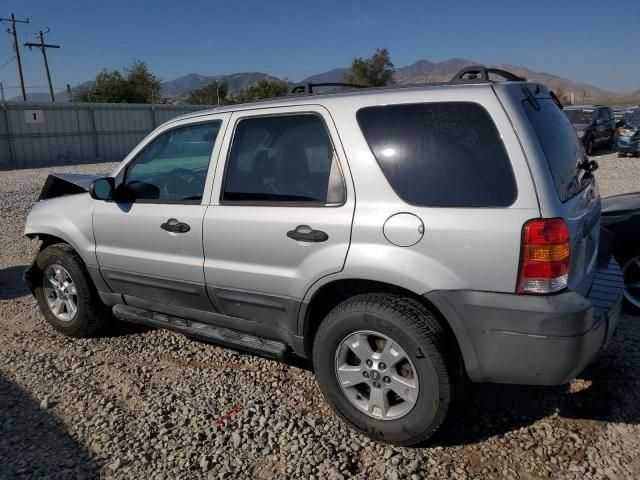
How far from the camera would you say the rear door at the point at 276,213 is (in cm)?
286

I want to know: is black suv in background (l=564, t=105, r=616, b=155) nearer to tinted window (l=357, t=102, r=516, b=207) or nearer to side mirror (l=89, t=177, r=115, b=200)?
tinted window (l=357, t=102, r=516, b=207)

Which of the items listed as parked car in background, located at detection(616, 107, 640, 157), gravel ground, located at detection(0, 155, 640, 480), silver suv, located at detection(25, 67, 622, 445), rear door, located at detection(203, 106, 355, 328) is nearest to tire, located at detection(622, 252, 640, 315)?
gravel ground, located at detection(0, 155, 640, 480)

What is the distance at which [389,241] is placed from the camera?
2639 millimetres

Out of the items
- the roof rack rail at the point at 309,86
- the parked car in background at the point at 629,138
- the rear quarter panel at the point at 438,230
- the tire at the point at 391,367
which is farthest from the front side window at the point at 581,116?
the tire at the point at 391,367

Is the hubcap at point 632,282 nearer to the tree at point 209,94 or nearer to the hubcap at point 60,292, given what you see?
the hubcap at point 60,292

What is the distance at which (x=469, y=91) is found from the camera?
8.48ft

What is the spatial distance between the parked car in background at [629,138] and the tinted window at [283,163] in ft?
56.8

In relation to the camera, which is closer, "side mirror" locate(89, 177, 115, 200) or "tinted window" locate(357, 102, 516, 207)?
"tinted window" locate(357, 102, 516, 207)

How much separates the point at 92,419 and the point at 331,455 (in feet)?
4.92

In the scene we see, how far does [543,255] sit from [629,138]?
17.5 metres

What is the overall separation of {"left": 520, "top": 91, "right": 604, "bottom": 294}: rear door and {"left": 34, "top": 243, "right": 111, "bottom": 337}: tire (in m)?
3.42

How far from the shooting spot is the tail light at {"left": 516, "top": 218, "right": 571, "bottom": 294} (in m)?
2.37

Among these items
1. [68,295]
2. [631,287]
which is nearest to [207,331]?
[68,295]

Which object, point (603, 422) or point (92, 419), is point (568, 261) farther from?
point (92, 419)
